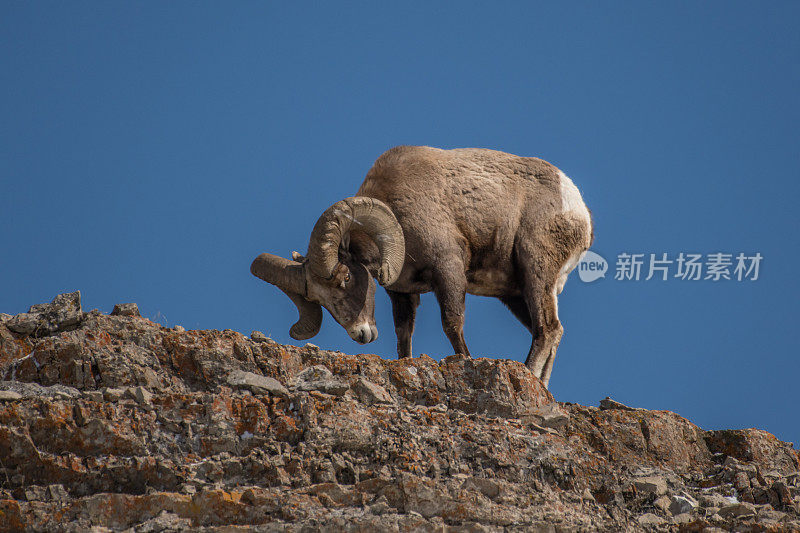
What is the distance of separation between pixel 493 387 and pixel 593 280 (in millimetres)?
6703

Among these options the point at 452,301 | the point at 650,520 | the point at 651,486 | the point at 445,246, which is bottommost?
the point at 650,520

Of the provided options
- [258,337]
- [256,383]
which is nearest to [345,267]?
[258,337]

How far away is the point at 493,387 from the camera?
973cm

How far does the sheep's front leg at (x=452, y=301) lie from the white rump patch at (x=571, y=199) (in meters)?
2.15

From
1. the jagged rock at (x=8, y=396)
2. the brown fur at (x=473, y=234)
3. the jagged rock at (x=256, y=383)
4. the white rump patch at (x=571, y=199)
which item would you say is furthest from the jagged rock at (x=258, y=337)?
the white rump patch at (x=571, y=199)

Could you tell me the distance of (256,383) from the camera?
8484 millimetres

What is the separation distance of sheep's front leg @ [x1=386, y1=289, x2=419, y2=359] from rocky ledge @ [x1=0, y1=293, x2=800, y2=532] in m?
4.11

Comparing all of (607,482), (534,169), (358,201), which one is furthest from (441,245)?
(607,482)

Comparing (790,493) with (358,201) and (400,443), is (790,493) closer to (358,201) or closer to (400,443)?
(400,443)

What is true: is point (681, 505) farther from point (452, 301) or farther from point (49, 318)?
point (49, 318)

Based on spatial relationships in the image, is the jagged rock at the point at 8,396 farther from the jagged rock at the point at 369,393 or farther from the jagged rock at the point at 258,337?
the jagged rock at the point at 369,393

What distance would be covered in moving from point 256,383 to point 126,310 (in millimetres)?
2070

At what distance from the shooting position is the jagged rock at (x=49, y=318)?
9289 millimetres

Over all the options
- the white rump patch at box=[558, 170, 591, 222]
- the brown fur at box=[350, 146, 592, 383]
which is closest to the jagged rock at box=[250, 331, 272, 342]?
the brown fur at box=[350, 146, 592, 383]
